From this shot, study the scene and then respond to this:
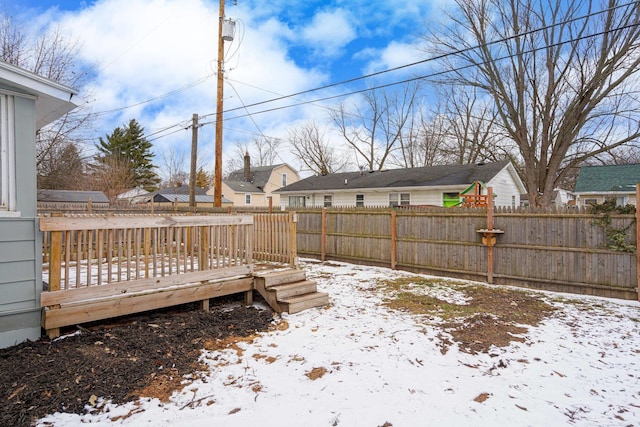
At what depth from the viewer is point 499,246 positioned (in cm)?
752

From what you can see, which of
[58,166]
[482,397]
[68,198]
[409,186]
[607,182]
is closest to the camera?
[482,397]

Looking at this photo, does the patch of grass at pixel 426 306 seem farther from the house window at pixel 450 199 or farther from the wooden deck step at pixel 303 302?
the house window at pixel 450 199

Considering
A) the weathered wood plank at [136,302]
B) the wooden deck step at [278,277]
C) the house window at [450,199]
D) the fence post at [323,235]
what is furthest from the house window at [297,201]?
the weathered wood plank at [136,302]

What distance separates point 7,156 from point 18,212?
569 mm

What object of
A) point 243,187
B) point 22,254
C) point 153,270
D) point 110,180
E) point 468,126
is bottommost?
point 153,270

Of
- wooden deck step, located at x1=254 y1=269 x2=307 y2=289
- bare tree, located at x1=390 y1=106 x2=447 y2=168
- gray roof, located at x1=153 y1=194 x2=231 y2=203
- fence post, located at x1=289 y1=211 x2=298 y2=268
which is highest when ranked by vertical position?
bare tree, located at x1=390 y1=106 x2=447 y2=168

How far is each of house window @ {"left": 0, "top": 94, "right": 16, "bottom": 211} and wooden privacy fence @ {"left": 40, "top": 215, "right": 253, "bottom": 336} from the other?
39cm

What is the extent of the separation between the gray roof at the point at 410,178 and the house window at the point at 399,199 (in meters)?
0.50

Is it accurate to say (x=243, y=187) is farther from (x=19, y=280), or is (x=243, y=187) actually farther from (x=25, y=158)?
(x=19, y=280)

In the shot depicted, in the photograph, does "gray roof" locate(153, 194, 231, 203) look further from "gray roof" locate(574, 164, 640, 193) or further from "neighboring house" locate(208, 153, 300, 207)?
"gray roof" locate(574, 164, 640, 193)

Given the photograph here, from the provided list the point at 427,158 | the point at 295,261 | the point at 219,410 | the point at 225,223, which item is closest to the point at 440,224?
the point at 295,261

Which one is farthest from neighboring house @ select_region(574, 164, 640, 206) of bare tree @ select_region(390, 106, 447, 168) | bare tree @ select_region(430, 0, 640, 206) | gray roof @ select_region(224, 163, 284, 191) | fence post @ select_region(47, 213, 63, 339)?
gray roof @ select_region(224, 163, 284, 191)

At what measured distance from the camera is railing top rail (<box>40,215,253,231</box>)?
12.1 ft

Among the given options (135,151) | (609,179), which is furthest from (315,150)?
(135,151)
